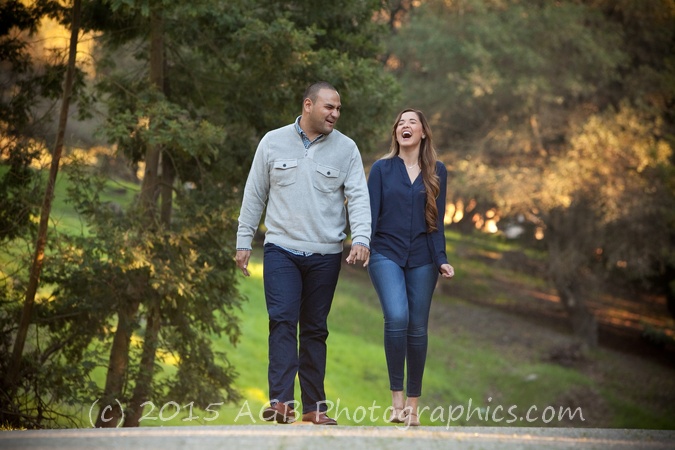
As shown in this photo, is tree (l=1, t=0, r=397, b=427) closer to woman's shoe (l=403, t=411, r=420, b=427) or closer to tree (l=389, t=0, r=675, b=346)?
woman's shoe (l=403, t=411, r=420, b=427)

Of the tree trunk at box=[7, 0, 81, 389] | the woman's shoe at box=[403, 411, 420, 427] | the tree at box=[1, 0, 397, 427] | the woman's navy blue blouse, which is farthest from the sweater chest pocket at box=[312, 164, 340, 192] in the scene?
the tree trunk at box=[7, 0, 81, 389]

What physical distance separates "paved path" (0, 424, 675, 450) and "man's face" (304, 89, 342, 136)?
1.90 metres

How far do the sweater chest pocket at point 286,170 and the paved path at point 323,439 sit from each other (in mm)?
1585

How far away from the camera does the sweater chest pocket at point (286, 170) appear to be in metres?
5.70

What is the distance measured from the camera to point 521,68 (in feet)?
77.2

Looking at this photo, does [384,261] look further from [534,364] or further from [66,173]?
[534,364]

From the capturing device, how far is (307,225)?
18.6 ft

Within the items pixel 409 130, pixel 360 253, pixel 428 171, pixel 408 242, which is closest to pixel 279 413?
pixel 360 253

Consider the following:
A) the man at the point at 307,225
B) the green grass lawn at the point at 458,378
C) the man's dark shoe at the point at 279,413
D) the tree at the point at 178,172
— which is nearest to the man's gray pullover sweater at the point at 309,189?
the man at the point at 307,225

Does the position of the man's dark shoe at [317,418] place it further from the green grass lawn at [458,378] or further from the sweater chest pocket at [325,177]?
the green grass lawn at [458,378]

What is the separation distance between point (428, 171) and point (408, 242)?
505mm

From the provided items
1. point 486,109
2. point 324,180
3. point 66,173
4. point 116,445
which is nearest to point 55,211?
point 66,173

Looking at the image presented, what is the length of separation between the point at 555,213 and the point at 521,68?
454cm

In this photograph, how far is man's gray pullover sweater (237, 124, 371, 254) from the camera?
5680mm
